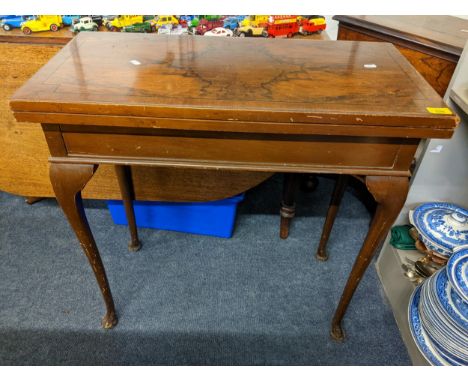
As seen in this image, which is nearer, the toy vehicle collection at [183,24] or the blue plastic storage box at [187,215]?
the toy vehicle collection at [183,24]

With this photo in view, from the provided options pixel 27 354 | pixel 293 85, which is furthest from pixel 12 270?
pixel 293 85

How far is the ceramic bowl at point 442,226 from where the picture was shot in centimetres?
102

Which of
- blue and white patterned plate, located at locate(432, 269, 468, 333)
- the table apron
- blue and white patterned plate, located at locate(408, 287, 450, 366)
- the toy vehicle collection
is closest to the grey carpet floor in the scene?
blue and white patterned plate, located at locate(408, 287, 450, 366)

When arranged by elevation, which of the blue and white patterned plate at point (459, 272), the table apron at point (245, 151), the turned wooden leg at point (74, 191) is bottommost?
the blue and white patterned plate at point (459, 272)

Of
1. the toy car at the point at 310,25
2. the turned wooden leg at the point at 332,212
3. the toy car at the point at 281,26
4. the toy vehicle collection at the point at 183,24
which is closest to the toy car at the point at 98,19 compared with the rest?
the toy vehicle collection at the point at 183,24

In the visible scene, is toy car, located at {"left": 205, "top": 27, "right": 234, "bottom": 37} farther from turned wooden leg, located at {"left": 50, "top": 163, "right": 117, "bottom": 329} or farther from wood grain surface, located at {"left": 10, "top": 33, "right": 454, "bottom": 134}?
turned wooden leg, located at {"left": 50, "top": 163, "right": 117, "bottom": 329}

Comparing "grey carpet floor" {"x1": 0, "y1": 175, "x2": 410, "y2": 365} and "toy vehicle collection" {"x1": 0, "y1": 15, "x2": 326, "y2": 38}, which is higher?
"toy vehicle collection" {"x1": 0, "y1": 15, "x2": 326, "y2": 38}

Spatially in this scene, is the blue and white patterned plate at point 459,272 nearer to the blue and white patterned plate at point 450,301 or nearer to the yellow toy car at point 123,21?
the blue and white patterned plate at point 450,301

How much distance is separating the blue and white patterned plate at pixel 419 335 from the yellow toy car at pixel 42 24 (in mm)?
1343

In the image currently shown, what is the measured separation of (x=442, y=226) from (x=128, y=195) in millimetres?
966

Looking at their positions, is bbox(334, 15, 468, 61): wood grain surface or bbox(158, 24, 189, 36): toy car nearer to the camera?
bbox(334, 15, 468, 61): wood grain surface

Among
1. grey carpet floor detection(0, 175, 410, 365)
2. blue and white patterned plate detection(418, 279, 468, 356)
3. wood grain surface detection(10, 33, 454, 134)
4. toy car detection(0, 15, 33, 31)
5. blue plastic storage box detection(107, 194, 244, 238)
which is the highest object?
wood grain surface detection(10, 33, 454, 134)

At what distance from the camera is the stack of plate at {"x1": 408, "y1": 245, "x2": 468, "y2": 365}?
839 millimetres

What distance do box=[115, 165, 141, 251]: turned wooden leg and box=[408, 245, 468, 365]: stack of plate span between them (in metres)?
0.92
